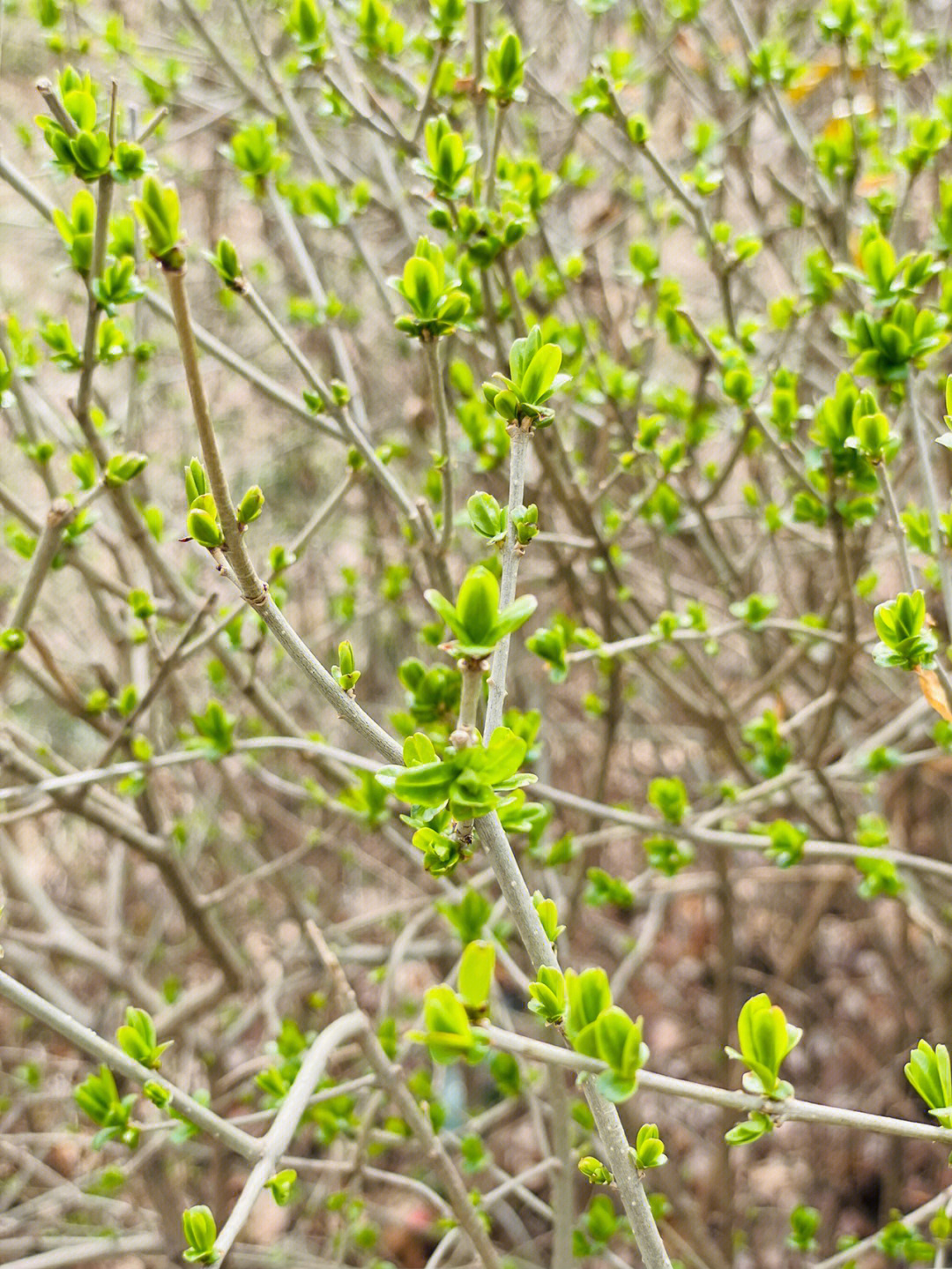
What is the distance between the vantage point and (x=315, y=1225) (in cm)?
333

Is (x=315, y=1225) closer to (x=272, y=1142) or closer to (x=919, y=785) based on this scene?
(x=919, y=785)

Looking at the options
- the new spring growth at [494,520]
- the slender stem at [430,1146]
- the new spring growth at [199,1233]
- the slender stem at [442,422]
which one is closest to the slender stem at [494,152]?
the slender stem at [442,422]

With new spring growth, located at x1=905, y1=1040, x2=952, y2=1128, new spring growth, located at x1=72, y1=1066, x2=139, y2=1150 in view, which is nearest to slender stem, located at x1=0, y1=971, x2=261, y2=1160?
new spring growth, located at x1=72, y1=1066, x2=139, y2=1150

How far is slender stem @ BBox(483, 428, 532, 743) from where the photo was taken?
86cm

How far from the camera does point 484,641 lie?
2.51 ft

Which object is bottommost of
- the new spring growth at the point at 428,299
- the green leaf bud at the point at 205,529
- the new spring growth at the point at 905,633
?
the new spring growth at the point at 905,633

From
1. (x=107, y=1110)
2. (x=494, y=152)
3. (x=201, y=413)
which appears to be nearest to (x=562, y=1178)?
(x=107, y=1110)

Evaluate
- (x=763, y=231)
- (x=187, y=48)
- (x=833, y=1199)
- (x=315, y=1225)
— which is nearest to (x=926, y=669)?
(x=763, y=231)

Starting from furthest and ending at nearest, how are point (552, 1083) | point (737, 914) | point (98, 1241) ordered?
point (737, 914)
point (98, 1241)
point (552, 1083)

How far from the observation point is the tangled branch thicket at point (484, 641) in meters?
1.11

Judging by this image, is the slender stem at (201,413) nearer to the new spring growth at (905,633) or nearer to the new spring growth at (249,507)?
the new spring growth at (249,507)

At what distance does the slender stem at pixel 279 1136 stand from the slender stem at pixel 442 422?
760 millimetres

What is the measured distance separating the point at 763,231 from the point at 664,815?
1.63 meters

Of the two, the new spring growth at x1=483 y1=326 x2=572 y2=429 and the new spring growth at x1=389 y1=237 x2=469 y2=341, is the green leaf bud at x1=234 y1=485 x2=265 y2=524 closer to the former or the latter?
the new spring growth at x1=483 y1=326 x2=572 y2=429
